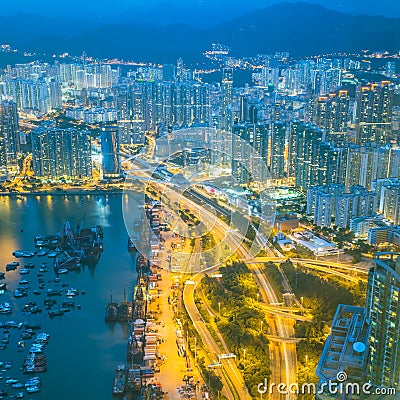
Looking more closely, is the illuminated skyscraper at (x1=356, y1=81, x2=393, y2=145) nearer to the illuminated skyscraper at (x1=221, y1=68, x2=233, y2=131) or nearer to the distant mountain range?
the distant mountain range

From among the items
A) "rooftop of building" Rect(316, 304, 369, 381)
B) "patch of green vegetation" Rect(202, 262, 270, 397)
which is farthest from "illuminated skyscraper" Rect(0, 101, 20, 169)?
"rooftop of building" Rect(316, 304, 369, 381)

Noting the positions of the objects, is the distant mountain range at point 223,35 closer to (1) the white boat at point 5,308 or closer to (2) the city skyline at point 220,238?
(2) the city skyline at point 220,238

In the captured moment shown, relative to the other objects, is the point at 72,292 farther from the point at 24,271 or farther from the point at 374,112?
the point at 374,112

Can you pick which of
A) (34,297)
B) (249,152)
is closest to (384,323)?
(34,297)

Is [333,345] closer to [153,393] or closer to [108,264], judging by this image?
[153,393]

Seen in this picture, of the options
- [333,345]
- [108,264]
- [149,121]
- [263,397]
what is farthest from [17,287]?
[149,121]
